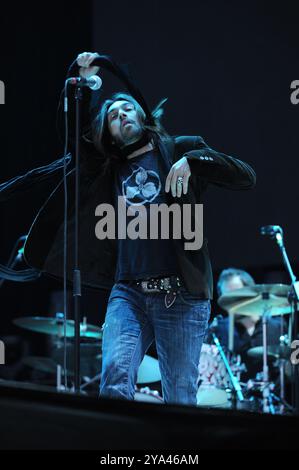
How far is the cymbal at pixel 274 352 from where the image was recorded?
16.5 ft

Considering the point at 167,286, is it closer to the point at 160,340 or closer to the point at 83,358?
the point at 160,340

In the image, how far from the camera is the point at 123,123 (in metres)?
2.54

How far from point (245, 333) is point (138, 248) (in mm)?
3735

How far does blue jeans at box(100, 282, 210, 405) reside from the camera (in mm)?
2264

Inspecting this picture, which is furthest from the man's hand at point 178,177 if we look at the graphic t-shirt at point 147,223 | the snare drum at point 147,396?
the snare drum at point 147,396

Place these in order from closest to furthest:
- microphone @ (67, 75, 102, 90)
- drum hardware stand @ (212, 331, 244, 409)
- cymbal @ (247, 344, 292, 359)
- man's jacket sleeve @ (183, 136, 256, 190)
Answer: man's jacket sleeve @ (183, 136, 256, 190)
microphone @ (67, 75, 102, 90)
drum hardware stand @ (212, 331, 244, 409)
cymbal @ (247, 344, 292, 359)

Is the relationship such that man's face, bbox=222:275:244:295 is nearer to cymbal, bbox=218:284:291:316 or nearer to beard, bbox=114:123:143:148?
cymbal, bbox=218:284:291:316

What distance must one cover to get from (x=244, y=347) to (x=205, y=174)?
3.48 m

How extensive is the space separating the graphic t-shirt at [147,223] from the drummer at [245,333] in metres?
2.89

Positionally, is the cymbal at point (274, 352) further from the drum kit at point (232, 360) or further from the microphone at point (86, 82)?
the microphone at point (86, 82)

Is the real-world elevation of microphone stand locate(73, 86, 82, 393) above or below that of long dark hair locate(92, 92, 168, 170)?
below

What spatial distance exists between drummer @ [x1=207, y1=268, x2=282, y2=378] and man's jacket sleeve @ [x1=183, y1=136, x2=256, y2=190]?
9.50ft

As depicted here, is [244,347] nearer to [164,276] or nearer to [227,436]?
[164,276]

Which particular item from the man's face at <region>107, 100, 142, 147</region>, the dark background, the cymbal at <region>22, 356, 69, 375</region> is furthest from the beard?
the cymbal at <region>22, 356, 69, 375</region>
